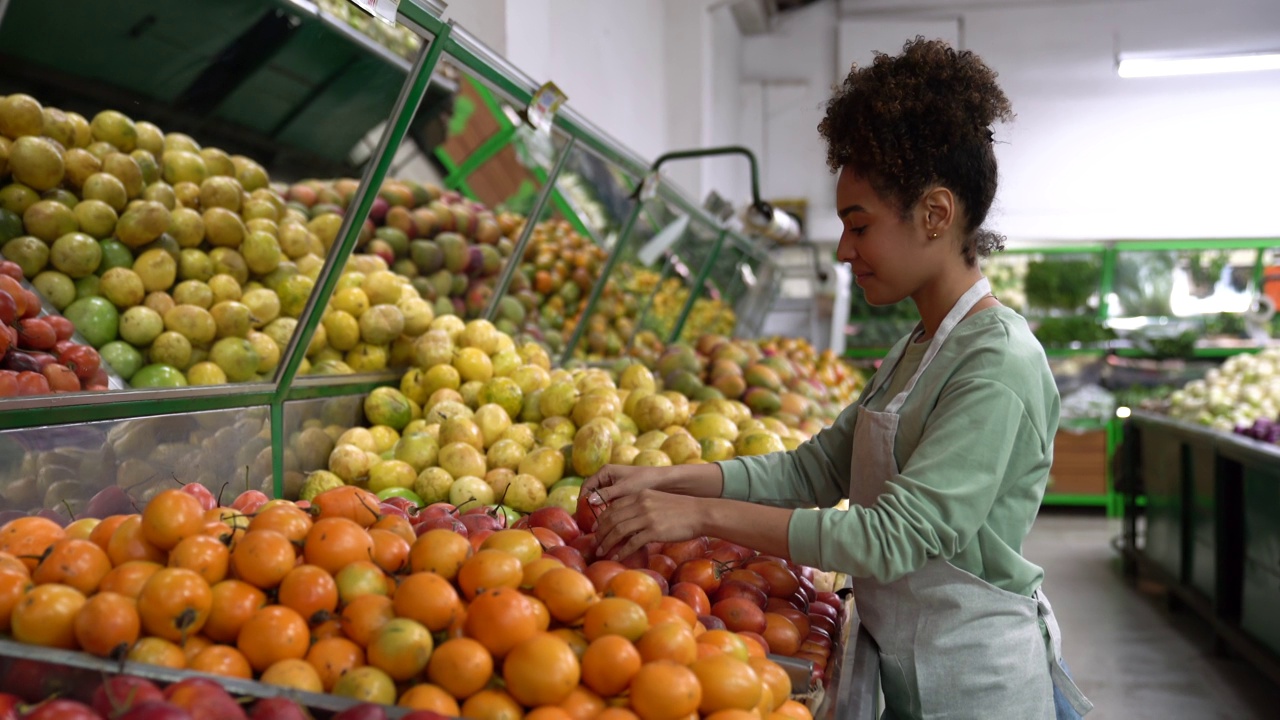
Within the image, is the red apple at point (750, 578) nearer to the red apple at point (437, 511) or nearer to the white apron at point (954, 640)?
the white apron at point (954, 640)

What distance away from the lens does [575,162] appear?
357 centimetres

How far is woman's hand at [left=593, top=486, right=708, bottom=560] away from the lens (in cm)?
152

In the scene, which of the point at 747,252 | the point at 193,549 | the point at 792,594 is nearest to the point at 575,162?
the point at 792,594

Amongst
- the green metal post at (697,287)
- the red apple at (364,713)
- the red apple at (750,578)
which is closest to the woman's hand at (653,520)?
the red apple at (750,578)

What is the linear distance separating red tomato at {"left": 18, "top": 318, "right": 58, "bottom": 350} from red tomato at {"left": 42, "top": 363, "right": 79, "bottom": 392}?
0.08m

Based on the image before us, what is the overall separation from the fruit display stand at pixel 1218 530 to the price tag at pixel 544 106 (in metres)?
3.44

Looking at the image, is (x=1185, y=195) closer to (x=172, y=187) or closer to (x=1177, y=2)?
(x=1177, y=2)

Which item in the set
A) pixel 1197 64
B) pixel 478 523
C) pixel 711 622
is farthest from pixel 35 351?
pixel 1197 64

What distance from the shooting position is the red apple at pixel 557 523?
179 centimetres

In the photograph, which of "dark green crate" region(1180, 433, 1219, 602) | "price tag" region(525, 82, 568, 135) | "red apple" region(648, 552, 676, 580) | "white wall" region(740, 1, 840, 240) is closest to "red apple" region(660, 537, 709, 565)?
"red apple" region(648, 552, 676, 580)

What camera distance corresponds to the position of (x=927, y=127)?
152 cm

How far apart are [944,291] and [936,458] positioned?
367 mm

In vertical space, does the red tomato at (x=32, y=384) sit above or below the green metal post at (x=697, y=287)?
below

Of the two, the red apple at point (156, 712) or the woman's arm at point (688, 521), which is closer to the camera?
the red apple at point (156, 712)
